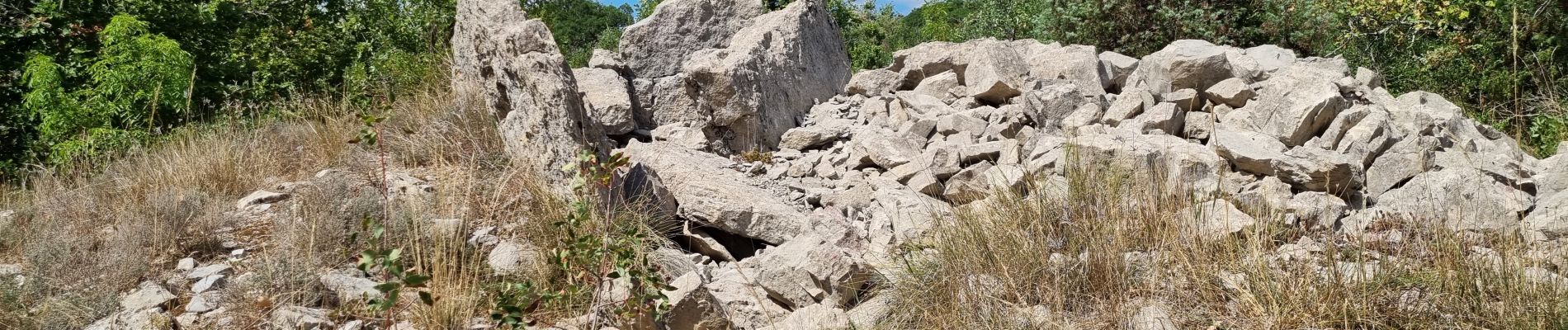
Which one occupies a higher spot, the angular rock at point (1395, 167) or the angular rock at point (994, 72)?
the angular rock at point (994, 72)

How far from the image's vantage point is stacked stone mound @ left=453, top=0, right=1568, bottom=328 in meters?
4.28

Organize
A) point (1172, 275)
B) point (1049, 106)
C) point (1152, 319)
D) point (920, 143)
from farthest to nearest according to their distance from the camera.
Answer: point (1049, 106)
point (920, 143)
point (1172, 275)
point (1152, 319)

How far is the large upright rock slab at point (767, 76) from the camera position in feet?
21.0

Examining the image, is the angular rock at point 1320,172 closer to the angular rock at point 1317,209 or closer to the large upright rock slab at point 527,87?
the angular rock at point 1317,209

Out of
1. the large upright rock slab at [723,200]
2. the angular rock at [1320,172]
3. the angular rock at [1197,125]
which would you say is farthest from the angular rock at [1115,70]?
the large upright rock slab at [723,200]

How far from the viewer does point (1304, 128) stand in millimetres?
5426

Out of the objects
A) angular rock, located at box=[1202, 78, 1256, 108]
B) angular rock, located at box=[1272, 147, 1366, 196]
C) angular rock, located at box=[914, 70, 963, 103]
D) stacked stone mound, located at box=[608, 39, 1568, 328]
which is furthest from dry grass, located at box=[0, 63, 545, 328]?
angular rock, located at box=[1202, 78, 1256, 108]

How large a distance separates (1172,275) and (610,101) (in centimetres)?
373

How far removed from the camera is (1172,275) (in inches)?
142

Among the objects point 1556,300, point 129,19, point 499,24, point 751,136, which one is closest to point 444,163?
point 499,24

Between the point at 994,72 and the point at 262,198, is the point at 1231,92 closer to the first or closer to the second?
the point at 994,72

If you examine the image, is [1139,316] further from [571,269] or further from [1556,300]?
[571,269]

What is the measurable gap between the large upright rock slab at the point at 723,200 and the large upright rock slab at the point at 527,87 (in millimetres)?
450

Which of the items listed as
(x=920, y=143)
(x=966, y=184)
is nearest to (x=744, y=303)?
(x=966, y=184)
